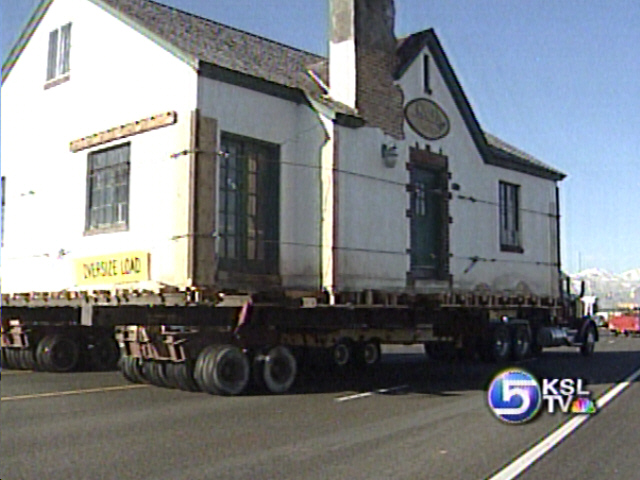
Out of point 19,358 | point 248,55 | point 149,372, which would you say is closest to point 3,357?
point 19,358

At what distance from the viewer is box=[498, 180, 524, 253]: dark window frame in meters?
18.5

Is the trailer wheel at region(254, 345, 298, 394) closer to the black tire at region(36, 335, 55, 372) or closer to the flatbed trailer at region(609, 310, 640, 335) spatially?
the black tire at region(36, 335, 55, 372)

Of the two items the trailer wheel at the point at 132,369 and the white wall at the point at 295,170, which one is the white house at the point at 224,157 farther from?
the trailer wheel at the point at 132,369

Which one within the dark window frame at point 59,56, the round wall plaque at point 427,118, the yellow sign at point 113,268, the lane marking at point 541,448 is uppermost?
the dark window frame at point 59,56

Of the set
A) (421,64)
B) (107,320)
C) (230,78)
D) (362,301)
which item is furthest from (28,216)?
(421,64)

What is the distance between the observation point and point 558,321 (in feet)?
72.6

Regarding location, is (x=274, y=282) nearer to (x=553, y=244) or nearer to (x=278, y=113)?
(x=278, y=113)

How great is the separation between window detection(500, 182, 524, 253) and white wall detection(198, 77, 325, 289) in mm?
6288

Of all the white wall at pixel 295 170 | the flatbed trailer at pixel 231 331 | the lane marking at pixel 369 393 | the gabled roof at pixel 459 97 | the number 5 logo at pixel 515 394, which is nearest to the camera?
the number 5 logo at pixel 515 394

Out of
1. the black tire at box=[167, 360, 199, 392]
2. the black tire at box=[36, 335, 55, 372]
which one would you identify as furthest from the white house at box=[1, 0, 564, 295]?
the black tire at box=[36, 335, 55, 372]

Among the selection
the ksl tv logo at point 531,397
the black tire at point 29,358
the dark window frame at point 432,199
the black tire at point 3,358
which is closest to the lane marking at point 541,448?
the ksl tv logo at point 531,397

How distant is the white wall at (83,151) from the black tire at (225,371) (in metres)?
1.28

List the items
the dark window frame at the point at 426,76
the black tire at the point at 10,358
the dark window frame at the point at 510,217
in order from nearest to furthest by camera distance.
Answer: the dark window frame at the point at 426,76
the black tire at the point at 10,358
the dark window frame at the point at 510,217

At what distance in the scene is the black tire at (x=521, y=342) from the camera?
1978 cm
